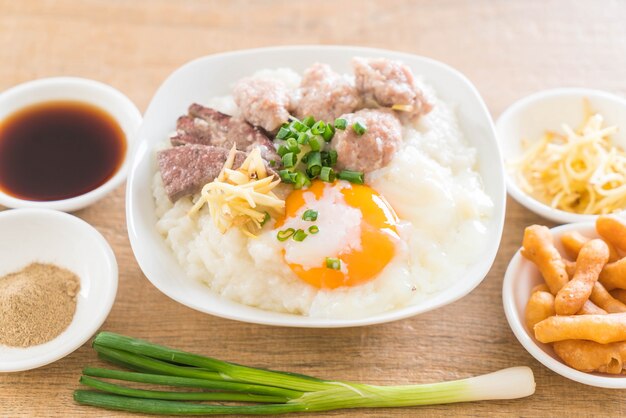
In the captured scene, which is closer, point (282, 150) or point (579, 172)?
point (282, 150)

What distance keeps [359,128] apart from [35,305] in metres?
1.93

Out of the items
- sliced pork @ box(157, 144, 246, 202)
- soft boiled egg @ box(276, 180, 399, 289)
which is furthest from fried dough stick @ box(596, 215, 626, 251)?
sliced pork @ box(157, 144, 246, 202)

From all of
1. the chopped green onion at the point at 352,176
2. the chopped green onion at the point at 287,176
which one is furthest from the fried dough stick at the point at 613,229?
the chopped green onion at the point at 287,176

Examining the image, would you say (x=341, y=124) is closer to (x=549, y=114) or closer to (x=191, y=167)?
(x=191, y=167)

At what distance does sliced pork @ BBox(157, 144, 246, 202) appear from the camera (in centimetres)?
365

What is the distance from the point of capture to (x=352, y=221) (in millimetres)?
3520

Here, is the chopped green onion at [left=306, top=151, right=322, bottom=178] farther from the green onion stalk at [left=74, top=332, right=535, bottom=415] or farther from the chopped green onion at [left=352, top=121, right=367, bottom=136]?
the green onion stalk at [left=74, top=332, right=535, bottom=415]

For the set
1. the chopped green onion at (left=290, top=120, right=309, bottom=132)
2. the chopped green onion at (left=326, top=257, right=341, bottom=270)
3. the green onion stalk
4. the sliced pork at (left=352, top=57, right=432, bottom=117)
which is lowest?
the green onion stalk

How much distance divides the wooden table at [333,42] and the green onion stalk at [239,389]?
0.19 metres

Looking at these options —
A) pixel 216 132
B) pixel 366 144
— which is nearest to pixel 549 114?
pixel 366 144

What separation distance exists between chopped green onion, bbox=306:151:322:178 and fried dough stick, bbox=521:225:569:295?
1174 millimetres

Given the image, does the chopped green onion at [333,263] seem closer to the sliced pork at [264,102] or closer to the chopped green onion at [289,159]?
the chopped green onion at [289,159]

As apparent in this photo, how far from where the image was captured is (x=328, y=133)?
3684 millimetres

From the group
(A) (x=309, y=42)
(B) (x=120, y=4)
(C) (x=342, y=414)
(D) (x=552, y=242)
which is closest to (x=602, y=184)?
(D) (x=552, y=242)
